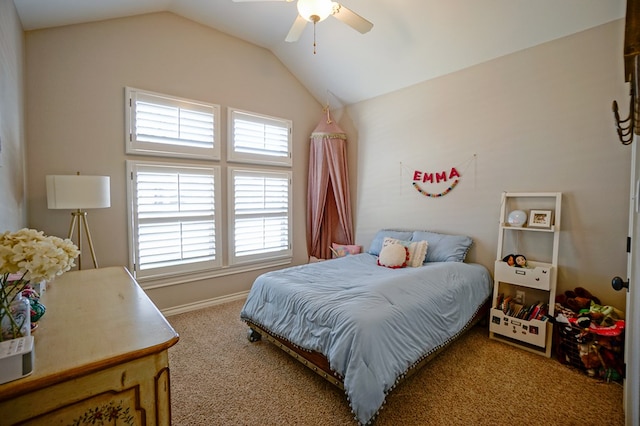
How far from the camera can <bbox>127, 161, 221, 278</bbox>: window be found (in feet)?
9.67

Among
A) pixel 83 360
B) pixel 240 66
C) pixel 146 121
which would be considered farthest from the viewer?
pixel 240 66

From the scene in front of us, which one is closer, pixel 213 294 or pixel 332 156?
pixel 213 294

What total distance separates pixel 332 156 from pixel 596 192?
2.79 metres

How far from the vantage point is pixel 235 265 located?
3637mm

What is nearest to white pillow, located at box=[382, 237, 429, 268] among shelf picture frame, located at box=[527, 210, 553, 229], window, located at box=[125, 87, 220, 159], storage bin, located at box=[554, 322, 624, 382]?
shelf picture frame, located at box=[527, 210, 553, 229]

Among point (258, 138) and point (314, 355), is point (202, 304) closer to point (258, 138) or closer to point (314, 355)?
point (314, 355)

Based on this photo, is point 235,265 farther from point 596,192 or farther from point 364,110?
point 596,192

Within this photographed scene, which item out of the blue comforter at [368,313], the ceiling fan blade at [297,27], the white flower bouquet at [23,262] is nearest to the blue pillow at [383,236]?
the blue comforter at [368,313]

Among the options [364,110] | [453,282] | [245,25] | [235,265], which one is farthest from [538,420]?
[245,25]

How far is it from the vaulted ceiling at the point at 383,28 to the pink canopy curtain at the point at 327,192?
671mm

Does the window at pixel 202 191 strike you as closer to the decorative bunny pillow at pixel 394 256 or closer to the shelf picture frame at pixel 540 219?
the decorative bunny pillow at pixel 394 256

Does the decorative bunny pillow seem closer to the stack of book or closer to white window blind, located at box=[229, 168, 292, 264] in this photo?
the stack of book

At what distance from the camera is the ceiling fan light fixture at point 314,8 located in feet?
6.50

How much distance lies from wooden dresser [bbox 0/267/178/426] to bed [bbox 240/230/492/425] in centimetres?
98
